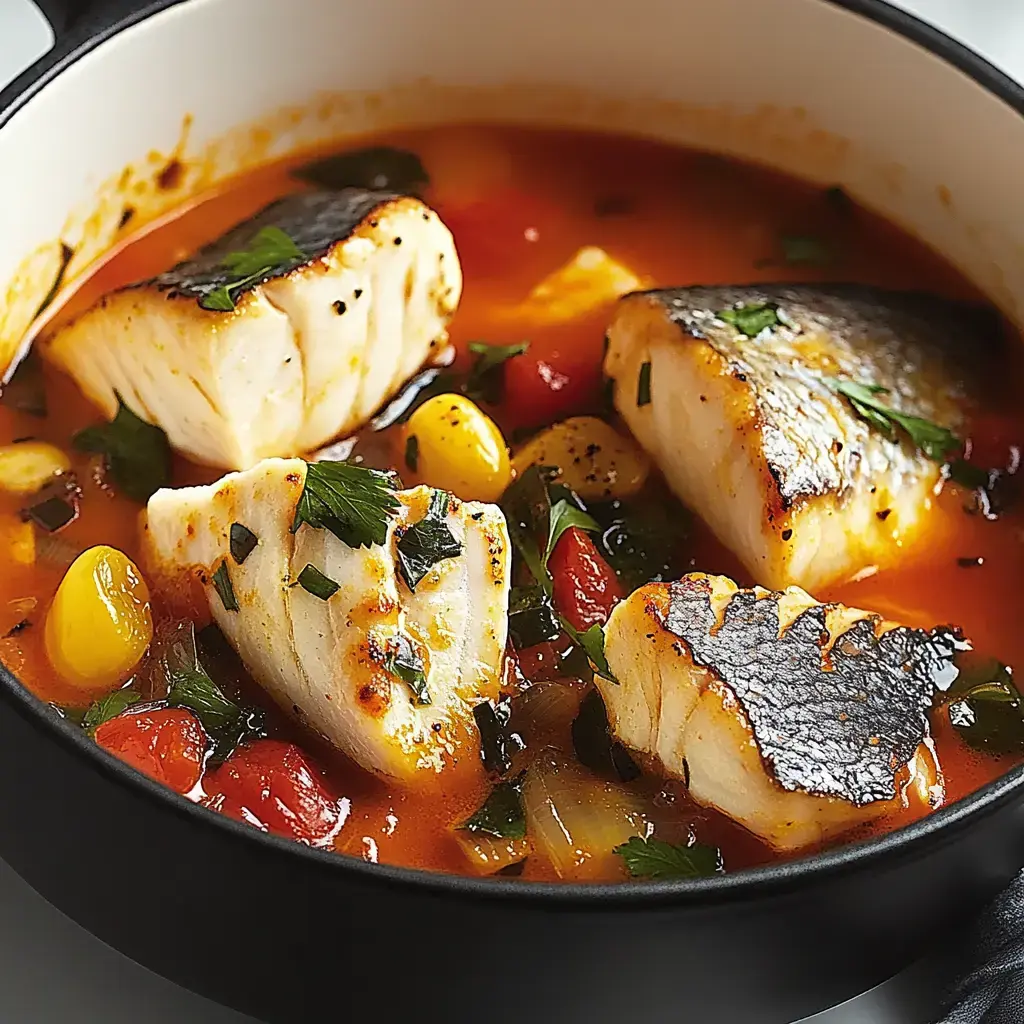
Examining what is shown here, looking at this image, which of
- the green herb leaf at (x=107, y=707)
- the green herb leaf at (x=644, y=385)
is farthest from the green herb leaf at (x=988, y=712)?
the green herb leaf at (x=107, y=707)

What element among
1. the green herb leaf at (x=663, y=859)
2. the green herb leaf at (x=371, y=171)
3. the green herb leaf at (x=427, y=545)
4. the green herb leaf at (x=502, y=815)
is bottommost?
the green herb leaf at (x=502, y=815)

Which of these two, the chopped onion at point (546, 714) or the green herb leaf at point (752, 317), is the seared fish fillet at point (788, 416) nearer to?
the green herb leaf at point (752, 317)

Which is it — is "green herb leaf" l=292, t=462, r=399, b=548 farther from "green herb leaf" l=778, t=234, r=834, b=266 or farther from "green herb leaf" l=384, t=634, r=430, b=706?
"green herb leaf" l=778, t=234, r=834, b=266

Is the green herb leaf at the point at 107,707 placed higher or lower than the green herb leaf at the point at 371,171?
lower

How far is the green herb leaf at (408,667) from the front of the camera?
6.00 ft

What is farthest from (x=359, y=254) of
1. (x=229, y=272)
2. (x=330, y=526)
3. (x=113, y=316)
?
(x=330, y=526)

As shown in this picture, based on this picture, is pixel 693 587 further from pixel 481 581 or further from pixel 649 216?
pixel 649 216

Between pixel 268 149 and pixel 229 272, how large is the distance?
64cm

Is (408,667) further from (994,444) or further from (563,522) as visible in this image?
(994,444)

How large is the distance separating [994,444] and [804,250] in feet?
1.83

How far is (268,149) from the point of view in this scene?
2816 millimetres

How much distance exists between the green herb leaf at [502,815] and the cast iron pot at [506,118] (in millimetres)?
253

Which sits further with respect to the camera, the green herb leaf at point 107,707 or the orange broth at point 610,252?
the orange broth at point 610,252

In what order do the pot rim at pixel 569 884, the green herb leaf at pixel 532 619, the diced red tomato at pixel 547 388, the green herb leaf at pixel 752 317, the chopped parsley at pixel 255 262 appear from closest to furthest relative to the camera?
1. the pot rim at pixel 569 884
2. the green herb leaf at pixel 532 619
3. the chopped parsley at pixel 255 262
4. the green herb leaf at pixel 752 317
5. the diced red tomato at pixel 547 388
